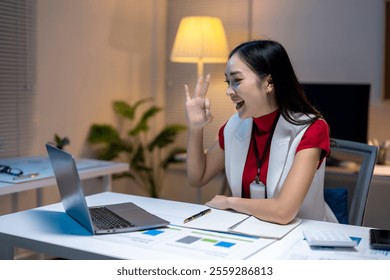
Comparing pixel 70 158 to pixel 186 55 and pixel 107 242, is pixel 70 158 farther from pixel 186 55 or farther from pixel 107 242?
pixel 186 55

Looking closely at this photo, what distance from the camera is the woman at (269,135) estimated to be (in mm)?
1985

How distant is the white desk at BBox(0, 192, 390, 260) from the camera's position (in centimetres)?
148

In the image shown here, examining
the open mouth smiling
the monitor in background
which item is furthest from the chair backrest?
the monitor in background

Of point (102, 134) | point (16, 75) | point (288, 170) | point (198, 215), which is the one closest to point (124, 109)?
point (102, 134)

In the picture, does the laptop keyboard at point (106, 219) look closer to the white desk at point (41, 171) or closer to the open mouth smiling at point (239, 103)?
the open mouth smiling at point (239, 103)

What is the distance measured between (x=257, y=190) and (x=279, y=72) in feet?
1.57

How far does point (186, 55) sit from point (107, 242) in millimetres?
2974

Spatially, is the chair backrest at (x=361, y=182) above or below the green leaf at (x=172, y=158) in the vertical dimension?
above

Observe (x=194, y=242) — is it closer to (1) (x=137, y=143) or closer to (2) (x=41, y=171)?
(2) (x=41, y=171)

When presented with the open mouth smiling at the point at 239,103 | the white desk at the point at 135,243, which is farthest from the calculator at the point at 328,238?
the open mouth smiling at the point at 239,103

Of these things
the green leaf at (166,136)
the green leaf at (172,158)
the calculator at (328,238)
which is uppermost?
the calculator at (328,238)

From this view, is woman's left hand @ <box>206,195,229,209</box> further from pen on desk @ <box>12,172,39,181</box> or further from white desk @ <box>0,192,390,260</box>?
pen on desk @ <box>12,172,39,181</box>

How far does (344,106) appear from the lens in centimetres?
421

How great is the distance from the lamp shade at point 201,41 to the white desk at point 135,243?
8.66 feet
